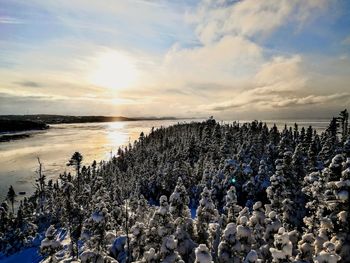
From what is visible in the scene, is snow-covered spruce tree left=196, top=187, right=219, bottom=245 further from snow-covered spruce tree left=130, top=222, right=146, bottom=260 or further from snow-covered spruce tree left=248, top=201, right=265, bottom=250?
snow-covered spruce tree left=130, top=222, right=146, bottom=260

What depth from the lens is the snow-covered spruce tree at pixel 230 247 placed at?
2366 cm

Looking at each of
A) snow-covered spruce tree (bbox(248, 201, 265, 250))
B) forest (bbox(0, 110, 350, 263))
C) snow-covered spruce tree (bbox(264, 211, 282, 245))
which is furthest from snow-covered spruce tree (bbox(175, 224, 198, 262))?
snow-covered spruce tree (bbox(264, 211, 282, 245))

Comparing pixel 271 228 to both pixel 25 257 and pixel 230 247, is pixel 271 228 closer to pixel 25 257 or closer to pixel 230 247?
pixel 230 247

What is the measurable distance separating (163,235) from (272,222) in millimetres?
8498

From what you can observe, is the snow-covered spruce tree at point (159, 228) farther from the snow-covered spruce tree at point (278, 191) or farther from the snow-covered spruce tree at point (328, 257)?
the snow-covered spruce tree at point (278, 191)

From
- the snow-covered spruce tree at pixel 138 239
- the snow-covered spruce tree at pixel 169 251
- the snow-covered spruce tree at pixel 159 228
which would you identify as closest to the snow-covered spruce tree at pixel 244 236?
the snow-covered spruce tree at pixel 169 251

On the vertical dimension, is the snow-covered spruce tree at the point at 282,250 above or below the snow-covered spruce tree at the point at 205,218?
above

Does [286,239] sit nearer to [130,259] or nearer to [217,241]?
[217,241]

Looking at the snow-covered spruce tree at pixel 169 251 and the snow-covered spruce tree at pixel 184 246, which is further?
the snow-covered spruce tree at pixel 184 246

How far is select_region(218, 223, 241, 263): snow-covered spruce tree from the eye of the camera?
23656 millimetres

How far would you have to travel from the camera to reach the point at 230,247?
946 inches

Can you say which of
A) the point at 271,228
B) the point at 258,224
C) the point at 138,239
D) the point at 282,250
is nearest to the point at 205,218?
the point at 258,224

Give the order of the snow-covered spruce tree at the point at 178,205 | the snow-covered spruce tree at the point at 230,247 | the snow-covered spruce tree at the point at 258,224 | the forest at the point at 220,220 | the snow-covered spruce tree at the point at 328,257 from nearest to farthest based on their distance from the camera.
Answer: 1. the snow-covered spruce tree at the point at 328,257
2. the forest at the point at 220,220
3. the snow-covered spruce tree at the point at 230,247
4. the snow-covered spruce tree at the point at 258,224
5. the snow-covered spruce tree at the point at 178,205

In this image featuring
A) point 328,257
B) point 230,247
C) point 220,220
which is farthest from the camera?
point 220,220
